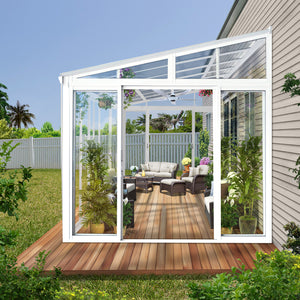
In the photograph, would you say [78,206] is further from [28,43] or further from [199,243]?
[28,43]

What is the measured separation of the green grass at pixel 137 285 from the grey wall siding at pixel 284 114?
1489 millimetres

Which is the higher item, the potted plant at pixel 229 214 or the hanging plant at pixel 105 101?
the hanging plant at pixel 105 101

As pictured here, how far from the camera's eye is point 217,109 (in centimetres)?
477

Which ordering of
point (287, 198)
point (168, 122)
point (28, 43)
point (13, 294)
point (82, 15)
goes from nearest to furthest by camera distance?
point (13, 294), point (287, 198), point (168, 122), point (28, 43), point (82, 15)

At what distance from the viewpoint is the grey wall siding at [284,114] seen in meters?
3.95

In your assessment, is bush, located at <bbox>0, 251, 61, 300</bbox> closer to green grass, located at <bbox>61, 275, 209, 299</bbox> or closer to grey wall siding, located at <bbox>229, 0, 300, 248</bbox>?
green grass, located at <bbox>61, 275, 209, 299</bbox>

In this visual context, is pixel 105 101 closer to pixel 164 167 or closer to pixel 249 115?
pixel 249 115

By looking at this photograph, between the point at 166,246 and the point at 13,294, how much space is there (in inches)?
126

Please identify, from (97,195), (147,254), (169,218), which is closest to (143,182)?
(169,218)

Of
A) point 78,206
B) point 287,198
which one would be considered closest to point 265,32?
point 287,198

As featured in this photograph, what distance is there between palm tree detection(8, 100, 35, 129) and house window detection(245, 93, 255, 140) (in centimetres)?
4049

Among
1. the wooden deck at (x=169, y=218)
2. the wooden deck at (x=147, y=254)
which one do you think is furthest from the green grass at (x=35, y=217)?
the wooden deck at (x=169, y=218)

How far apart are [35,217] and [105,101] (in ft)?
12.1

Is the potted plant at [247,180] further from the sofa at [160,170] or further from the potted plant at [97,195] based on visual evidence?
the sofa at [160,170]
